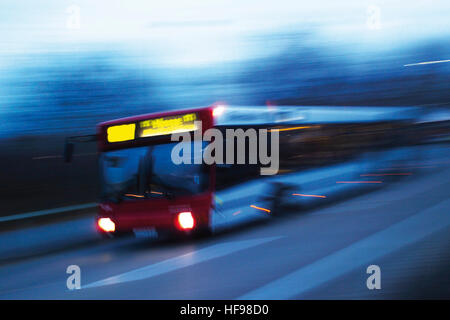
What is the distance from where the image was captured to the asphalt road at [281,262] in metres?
4.81

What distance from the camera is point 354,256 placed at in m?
5.96

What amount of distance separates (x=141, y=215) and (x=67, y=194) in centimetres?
931

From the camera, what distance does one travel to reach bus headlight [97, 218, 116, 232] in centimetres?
874

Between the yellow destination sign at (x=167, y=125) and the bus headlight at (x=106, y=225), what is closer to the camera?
the yellow destination sign at (x=167, y=125)

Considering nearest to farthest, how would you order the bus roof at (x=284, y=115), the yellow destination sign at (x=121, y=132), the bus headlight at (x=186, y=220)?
the bus headlight at (x=186, y=220) → the bus roof at (x=284, y=115) → the yellow destination sign at (x=121, y=132)

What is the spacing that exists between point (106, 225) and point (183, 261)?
2383 mm

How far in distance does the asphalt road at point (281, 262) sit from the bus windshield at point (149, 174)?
3.13ft

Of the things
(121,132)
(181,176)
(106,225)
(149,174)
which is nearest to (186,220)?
→ (181,176)

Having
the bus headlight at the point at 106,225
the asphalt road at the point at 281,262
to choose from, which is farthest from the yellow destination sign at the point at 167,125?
the asphalt road at the point at 281,262

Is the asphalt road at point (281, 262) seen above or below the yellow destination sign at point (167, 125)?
below

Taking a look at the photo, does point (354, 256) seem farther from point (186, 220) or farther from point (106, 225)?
point (106, 225)

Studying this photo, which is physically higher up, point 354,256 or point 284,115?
point 284,115

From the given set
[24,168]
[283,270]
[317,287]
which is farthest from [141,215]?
[24,168]

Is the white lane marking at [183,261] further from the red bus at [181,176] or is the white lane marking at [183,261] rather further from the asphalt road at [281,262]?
the red bus at [181,176]
